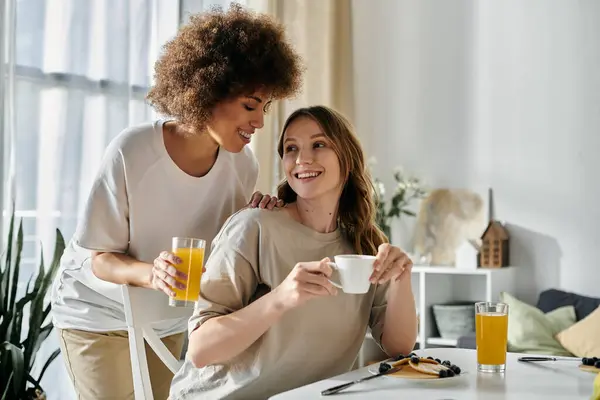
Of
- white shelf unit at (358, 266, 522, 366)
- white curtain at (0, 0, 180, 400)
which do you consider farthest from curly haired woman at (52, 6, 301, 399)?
white shelf unit at (358, 266, 522, 366)

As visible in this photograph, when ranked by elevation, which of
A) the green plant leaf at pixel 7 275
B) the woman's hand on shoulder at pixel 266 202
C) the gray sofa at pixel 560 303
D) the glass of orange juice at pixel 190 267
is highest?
the woman's hand on shoulder at pixel 266 202

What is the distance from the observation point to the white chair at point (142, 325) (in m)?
1.69

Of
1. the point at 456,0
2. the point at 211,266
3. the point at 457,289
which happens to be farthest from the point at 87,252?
the point at 456,0

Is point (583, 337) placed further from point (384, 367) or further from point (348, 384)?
point (348, 384)

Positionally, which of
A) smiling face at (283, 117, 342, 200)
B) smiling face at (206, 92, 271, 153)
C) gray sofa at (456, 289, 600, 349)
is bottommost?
gray sofa at (456, 289, 600, 349)

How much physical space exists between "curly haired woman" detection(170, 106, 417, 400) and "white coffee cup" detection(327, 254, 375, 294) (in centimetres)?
3

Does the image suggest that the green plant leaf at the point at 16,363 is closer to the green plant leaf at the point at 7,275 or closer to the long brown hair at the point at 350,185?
the green plant leaf at the point at 7,275

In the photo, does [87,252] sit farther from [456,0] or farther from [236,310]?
[456,0]

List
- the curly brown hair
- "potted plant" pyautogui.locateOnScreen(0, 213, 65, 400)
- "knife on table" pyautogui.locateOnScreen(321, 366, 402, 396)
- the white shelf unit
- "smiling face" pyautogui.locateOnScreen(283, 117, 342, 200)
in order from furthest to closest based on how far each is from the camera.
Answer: the white shelf unit
"potted plant" pyautogui.locateOnScreen(0, 213, 65, 400)
the curly brown hair
"smiling face" pyautogui.locateOnScreen(283, 117, 342, 200)
"knife on table" pyautogui.locateOnScreen(321, 366, 402, 396)

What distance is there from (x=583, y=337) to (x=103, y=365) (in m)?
2.30

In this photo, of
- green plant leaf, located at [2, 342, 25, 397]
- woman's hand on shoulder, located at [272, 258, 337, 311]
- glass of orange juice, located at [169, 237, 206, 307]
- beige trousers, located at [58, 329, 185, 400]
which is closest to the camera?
woman's hand on shoulder, located at [272, 258, 337, 311]

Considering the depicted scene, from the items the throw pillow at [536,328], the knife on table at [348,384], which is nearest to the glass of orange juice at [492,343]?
the knife on table at [348,384]

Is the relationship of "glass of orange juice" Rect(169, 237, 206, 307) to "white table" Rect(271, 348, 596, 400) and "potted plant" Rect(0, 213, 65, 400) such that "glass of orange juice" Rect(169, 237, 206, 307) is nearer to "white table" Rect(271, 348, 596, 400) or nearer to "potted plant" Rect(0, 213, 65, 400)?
"white table" Rect(271, 348, 596, 400)

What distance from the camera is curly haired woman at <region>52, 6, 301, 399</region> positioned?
1829mm
